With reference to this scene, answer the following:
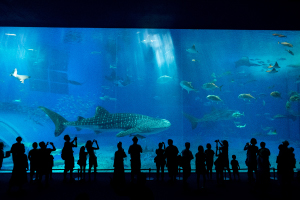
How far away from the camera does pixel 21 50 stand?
106ft

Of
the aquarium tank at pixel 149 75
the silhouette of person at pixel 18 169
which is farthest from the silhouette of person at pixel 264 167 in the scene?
the aquarium tank at pixel 149 75

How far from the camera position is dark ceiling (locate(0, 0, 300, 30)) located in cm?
570

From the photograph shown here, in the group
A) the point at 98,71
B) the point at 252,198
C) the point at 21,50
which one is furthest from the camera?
the point at 98,71

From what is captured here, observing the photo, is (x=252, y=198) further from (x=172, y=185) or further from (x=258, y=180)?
(x=172, y=185)

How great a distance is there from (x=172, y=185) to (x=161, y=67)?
Result: 2715 cm

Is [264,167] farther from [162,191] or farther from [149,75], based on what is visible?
[149,75]

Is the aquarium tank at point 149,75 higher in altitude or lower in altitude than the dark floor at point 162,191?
higher

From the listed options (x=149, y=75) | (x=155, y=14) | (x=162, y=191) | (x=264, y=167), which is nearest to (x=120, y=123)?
(x=162, y=191)

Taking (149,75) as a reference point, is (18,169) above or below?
below

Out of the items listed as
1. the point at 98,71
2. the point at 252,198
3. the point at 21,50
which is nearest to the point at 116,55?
the point at 98,71

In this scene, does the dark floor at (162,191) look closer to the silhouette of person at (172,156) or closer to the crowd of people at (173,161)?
the crowd of people at (173,161)

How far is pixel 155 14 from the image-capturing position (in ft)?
21.0

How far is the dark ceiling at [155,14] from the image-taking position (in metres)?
5.70

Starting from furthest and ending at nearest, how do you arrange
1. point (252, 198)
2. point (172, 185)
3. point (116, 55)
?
point (116, 55) → point (172, 185) → point (252, 198)
